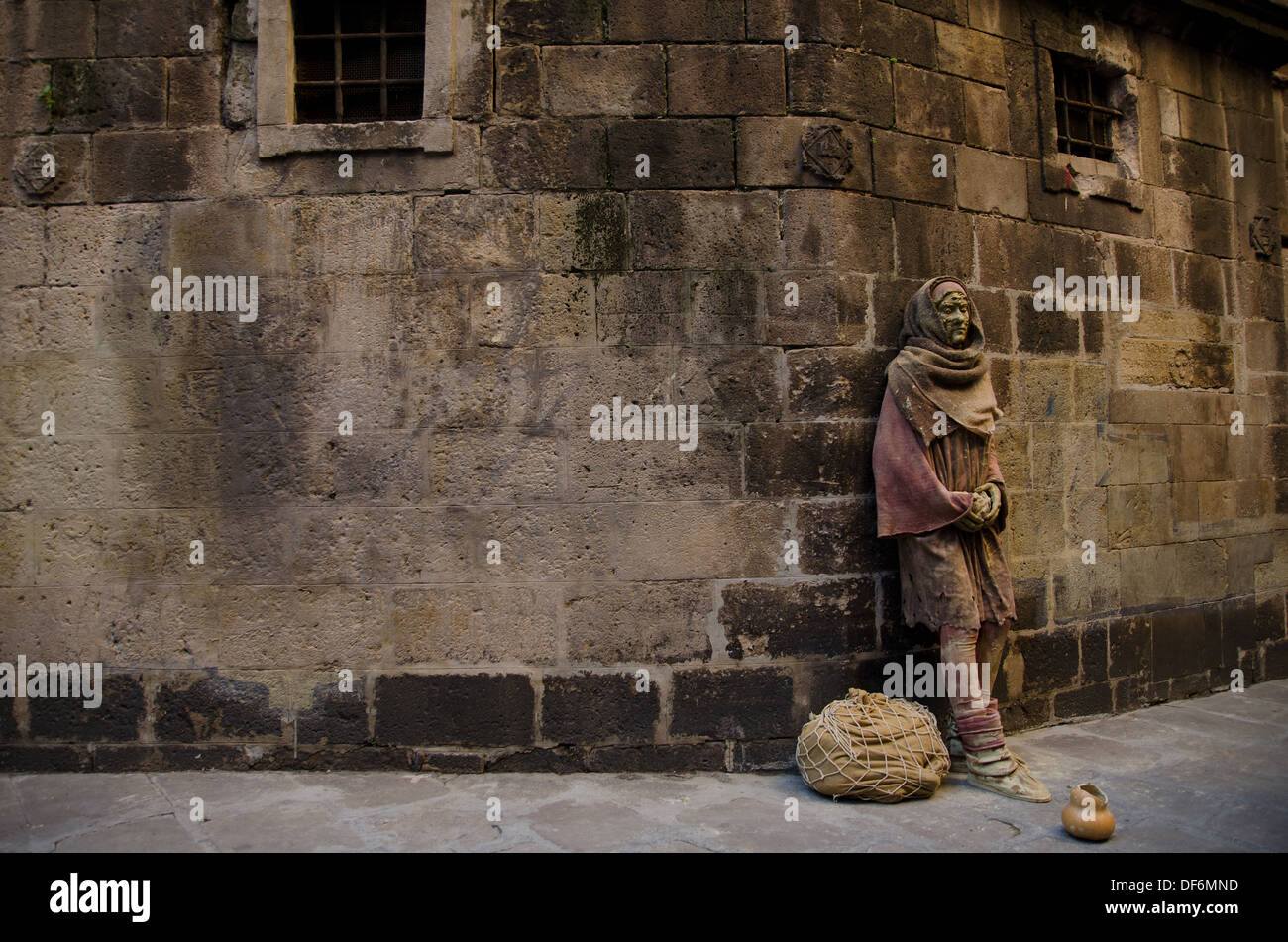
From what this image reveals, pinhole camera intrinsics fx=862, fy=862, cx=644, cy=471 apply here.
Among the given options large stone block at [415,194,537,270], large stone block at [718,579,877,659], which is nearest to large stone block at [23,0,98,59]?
large stone block at [415,194,537,270]

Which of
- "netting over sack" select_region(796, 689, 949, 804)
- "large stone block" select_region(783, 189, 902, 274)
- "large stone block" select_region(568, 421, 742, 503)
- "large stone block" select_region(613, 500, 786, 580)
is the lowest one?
"netting over sack" select_region(796, 689, 949, 804)

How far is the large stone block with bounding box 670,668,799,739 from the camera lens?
4.22 m

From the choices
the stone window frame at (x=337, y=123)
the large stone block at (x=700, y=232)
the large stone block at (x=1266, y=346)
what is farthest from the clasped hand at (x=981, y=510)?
the large stone block at (x=1266, y=346)

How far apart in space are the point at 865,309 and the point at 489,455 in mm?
2045

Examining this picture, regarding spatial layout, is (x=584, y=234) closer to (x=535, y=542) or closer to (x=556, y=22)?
(x=556, y=22)

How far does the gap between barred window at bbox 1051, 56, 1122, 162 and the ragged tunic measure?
2.51 metres

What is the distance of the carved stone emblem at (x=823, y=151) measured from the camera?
14.1ft

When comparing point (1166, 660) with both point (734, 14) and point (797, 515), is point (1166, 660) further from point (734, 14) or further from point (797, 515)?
point (734, 14)

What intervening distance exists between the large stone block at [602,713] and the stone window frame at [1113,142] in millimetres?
3807

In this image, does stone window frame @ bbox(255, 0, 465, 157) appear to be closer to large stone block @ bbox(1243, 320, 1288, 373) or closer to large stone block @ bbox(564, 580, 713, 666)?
large stone block @ bbox(564, 580, 713, 666)

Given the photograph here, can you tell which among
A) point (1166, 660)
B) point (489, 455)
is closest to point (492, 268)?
point (489, 455)

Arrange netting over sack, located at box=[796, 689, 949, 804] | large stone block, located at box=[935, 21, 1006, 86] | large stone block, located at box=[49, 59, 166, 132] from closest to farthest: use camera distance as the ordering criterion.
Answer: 1. netting over sack, located at box=[796, 689, 949, 804]
2. large stone block, located at box=[49, 59, 166, 132]
3. large stone block, located at box=[935, 21, 1006, 86]

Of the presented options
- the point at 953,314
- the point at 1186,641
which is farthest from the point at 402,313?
the point at 1186,641

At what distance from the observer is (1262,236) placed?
614 cm
